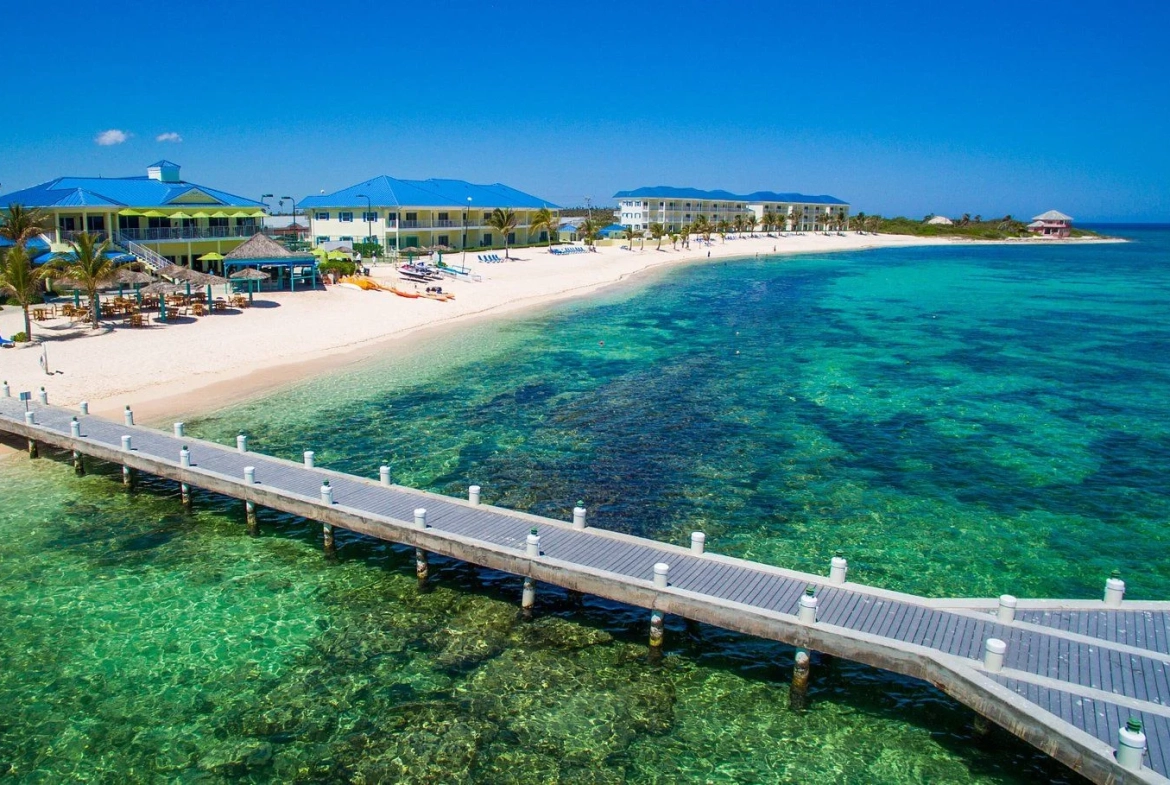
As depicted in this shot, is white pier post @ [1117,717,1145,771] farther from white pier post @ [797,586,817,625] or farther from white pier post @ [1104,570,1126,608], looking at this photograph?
white pier post @ [1104,570,1126,608]

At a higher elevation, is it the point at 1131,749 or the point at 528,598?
the point at 1131,749

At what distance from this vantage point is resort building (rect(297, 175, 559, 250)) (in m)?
87.6

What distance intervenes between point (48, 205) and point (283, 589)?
45189 millimetres

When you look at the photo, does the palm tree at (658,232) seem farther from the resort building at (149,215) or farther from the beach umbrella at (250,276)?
the beach umbrella at (250,276)

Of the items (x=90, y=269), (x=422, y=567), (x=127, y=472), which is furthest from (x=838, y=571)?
(x=90, y=269)

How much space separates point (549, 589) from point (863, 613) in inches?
269

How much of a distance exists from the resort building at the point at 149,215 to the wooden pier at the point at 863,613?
1561 inches

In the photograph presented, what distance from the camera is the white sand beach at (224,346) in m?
32.8

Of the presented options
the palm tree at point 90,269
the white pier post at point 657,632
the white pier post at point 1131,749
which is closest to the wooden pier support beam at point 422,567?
the white pier post at point 657,632

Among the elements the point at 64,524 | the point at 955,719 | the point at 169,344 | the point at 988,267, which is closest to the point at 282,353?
the point at 169,344

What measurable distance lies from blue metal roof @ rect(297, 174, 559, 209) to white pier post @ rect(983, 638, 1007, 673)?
7948cm

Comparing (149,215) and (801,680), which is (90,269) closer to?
(149,215)

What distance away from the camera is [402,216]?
88.6 m

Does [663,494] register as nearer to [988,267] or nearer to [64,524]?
[64,524]
